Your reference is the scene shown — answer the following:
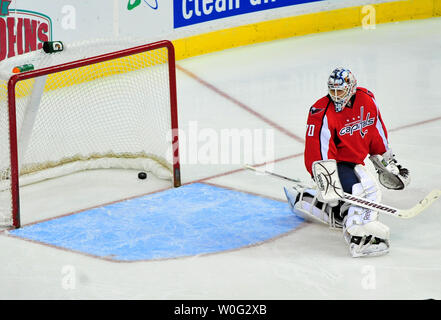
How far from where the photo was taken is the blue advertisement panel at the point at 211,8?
10844 mm

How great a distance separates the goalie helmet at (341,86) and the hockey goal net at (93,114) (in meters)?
1.67

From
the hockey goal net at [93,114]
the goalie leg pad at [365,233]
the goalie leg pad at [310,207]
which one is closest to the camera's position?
the goalie leg pad at [365,233]

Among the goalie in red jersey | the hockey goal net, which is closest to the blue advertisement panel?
the hockey goal net

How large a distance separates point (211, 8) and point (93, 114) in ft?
12.7

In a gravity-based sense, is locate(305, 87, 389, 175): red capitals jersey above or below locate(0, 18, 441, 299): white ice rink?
above

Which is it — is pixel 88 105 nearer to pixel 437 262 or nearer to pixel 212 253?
pixel 212 253

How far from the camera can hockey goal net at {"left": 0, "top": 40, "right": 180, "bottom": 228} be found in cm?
673

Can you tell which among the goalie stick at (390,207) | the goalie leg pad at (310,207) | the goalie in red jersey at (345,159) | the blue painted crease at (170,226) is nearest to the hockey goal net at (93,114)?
the blue painted crease at (170,226)

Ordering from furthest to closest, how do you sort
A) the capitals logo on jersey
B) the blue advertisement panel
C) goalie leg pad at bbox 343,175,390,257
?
the blue advertisement panel
the capitals logo on jersey
goalie leg pad at bbox 343,175,390,257

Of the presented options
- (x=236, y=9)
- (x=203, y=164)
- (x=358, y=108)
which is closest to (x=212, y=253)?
(x=358, y=108)

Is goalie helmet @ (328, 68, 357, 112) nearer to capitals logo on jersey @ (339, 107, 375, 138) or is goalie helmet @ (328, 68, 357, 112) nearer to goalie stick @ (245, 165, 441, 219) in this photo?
capitals logo on jersey @ (339, 107, 375, 138)

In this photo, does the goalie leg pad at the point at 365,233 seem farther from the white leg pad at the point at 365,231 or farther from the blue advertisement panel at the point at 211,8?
the blue advertisement panel at the point at 211,8

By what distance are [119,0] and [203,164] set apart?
3.19 meters

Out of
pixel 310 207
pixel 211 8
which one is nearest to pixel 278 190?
pixel 310 207
